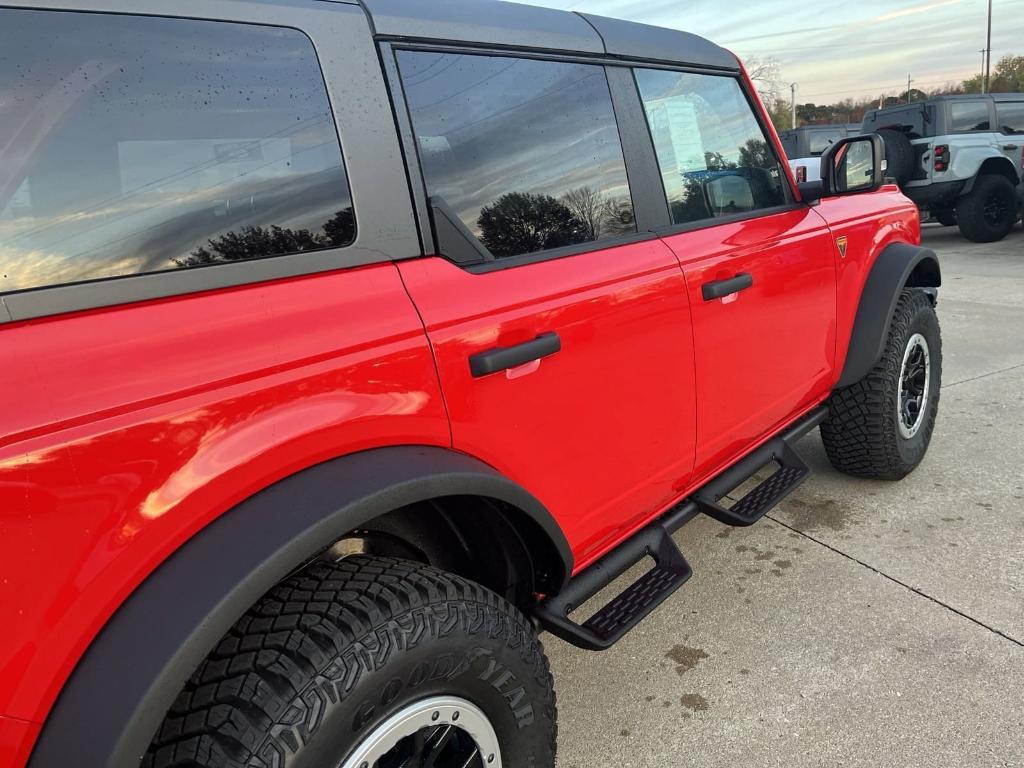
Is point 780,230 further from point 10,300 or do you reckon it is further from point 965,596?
point 10,300

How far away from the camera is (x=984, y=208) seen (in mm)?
11312

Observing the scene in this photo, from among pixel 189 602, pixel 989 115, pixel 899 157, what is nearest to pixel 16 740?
pixel 189 602

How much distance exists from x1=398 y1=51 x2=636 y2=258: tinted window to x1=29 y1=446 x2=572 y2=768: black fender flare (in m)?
0.73

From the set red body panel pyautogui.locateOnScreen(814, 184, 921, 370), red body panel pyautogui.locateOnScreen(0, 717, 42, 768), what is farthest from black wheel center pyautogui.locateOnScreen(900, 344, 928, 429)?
red body panel pyautogui.locateOnScreen(0, 717, 42, 768)

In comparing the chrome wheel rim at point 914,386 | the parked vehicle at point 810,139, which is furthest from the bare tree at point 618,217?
the parked vehicle at point 810,139

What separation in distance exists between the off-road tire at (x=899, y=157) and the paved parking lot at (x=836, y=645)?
8.88 metres

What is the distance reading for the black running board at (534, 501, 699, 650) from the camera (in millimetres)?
1931

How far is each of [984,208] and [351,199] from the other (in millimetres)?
12662

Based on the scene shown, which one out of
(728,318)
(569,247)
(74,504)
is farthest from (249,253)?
(728,318)

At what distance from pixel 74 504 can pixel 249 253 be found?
53 cm

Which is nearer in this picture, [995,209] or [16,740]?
[16,740]

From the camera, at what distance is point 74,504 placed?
1.04m

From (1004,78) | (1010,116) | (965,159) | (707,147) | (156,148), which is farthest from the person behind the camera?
(1004,78)

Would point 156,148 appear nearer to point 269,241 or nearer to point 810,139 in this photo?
point 269,241
